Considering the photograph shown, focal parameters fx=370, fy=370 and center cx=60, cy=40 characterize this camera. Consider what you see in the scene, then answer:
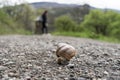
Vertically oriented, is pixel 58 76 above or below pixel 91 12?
above

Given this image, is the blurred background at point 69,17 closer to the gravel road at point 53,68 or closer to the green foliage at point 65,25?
the green foliage at point 65,25

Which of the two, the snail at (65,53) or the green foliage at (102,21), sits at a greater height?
the snail at (65,53)

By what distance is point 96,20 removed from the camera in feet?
148

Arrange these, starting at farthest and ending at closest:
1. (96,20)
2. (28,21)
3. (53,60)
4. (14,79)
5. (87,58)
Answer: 1. (96,20)
2. (28,21)
3. (87,58)
4. (53,60)
5. (14,79)

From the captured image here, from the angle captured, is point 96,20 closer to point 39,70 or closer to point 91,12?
point 91,12

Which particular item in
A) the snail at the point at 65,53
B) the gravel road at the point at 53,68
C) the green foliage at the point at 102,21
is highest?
the snail at the point at 65,53

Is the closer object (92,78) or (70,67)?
(92,78)

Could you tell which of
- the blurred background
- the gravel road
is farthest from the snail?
the blurred background

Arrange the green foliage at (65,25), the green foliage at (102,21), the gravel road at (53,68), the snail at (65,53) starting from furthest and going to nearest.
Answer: the green foliage at (102,21) → the green foliage at (65,25) → the snail at (65,53) → the gravel road at (53,68)

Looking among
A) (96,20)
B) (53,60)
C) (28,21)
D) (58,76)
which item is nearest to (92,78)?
(58,76)

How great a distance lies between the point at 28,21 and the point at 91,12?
11.2 meters

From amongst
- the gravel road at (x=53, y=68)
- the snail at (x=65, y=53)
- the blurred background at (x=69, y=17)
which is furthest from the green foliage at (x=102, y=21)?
the snail at (x=65, y=53)

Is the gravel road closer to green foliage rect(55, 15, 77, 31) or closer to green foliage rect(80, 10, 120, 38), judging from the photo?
green foliage rect(55, 15, 77, 31)

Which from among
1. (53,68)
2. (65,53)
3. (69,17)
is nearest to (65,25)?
(69,17)
